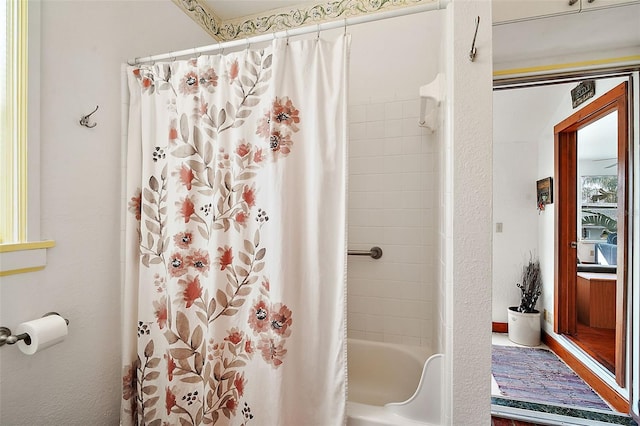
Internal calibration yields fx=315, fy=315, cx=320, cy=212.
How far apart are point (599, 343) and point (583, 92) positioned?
1.21 m

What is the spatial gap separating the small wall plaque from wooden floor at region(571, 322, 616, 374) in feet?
3.60

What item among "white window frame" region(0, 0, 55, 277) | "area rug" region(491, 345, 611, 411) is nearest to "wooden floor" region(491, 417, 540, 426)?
"area rug" region(491, 345, 611, 411)

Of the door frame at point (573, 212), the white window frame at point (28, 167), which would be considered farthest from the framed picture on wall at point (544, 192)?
the white window frame at point (28, 167)

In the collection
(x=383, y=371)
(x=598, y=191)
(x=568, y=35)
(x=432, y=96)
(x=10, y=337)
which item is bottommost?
(x=383, y=371)

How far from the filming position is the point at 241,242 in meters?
1.21

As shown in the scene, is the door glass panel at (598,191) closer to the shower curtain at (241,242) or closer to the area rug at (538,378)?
the area rug at (538,378)

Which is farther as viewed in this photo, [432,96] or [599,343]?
[599,343]

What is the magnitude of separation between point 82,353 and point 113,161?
0.79 metres

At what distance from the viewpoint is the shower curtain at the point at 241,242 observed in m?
1.15

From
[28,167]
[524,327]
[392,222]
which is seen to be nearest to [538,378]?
[524,327]

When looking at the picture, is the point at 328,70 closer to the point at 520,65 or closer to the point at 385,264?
the point at 520,65

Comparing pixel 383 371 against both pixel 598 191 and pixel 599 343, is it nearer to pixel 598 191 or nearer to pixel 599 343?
pixel 599 343

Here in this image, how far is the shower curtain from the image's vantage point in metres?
1.15

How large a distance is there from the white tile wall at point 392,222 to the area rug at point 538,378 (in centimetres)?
36
